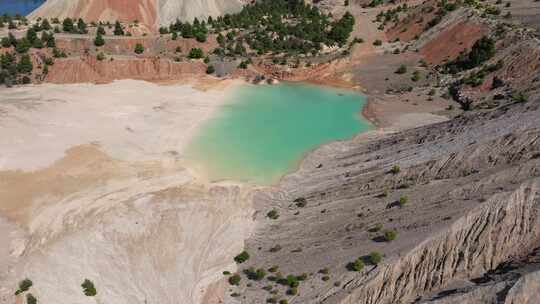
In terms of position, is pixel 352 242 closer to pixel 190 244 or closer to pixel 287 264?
pixel 287 264

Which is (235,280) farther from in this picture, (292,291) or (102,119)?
(102,119)

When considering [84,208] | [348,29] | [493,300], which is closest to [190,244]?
[84,208]

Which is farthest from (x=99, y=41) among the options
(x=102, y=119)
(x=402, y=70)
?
(x=402, y=70)

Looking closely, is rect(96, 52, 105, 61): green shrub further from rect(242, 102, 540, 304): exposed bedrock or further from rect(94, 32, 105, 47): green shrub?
rect(242, 102, 540, 304): exposed bedrock

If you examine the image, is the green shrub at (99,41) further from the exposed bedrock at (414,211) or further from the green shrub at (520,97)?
the green shrub at (520,97)

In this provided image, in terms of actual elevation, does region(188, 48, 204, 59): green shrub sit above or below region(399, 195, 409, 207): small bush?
above

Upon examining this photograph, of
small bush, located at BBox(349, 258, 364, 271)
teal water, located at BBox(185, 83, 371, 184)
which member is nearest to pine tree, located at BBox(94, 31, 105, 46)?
teal water, located at BBox(185, 83, 371, 184)
